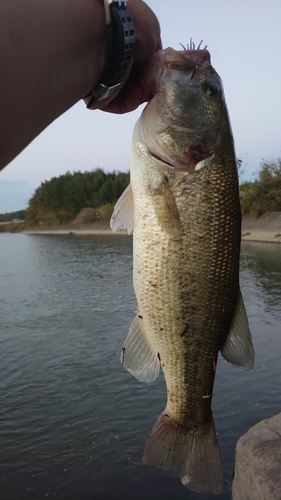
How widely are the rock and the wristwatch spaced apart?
3680 millimetres

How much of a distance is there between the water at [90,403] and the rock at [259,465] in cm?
154

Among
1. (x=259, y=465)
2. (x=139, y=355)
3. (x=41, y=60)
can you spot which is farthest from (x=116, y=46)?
(x=259, y=465)

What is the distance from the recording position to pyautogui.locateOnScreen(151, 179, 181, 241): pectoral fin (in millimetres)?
2514

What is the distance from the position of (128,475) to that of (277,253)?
2389cm

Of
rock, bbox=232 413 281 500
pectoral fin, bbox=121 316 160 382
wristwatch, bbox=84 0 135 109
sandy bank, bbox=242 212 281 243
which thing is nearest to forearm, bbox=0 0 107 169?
wristwatch, bbox=84 0 135 109

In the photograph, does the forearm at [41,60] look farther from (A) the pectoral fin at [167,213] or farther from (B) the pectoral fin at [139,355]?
(B) the pectoral fin at [139,355]

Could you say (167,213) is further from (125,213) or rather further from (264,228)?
(264,228)

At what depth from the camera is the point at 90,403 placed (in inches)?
365

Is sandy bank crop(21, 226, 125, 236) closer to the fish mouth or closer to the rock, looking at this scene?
the rock

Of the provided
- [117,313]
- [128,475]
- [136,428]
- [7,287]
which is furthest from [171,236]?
[7,287]

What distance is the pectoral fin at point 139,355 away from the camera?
2.79 metres

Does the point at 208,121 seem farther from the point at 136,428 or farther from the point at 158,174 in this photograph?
the point at 136,428

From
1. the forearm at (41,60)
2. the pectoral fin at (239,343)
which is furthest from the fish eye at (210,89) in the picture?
the pectoral fin at (239,343)

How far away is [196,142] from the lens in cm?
271
